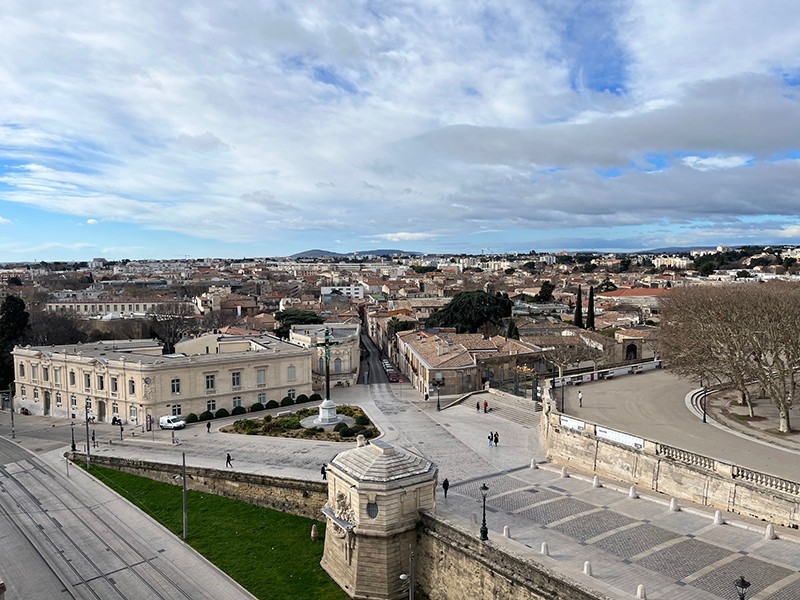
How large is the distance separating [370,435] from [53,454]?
17.8 metres

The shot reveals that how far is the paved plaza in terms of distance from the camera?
52.7ft

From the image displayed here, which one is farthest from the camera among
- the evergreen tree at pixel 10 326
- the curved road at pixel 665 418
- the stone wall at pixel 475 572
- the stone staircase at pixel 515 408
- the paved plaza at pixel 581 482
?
the evergreen tree at pixel 10 326

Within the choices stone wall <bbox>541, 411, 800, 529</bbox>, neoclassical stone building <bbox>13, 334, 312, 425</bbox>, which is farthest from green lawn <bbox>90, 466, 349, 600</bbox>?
stone wall <bbox>541, 411, 800, 529</bbox>

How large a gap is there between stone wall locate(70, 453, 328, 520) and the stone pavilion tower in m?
4.94

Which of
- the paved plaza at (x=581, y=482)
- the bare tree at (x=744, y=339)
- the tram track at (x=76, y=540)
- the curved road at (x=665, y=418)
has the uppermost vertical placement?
the bare tree at (x=744, y=339)

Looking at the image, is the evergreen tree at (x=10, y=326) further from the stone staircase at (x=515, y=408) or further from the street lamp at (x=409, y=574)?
the street lamp at (x=409, y=574)

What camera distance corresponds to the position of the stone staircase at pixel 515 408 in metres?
33.4

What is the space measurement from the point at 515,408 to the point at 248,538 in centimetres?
1799

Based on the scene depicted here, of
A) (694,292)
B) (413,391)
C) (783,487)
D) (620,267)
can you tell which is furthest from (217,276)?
(783,487)

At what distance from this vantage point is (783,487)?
1867 centimetres

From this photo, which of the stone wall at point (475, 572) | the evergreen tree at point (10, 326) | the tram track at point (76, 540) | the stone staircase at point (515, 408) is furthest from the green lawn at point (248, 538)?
the evergreen tree at point (10, 326)

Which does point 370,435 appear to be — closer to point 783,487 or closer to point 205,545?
point 205,545

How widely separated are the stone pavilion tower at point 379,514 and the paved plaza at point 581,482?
169cm

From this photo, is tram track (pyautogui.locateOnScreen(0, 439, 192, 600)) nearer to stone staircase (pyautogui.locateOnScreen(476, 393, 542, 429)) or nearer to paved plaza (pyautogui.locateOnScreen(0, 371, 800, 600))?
paved plaza (pyautogui.locateOnScreen(0, 371, 800, 600))
